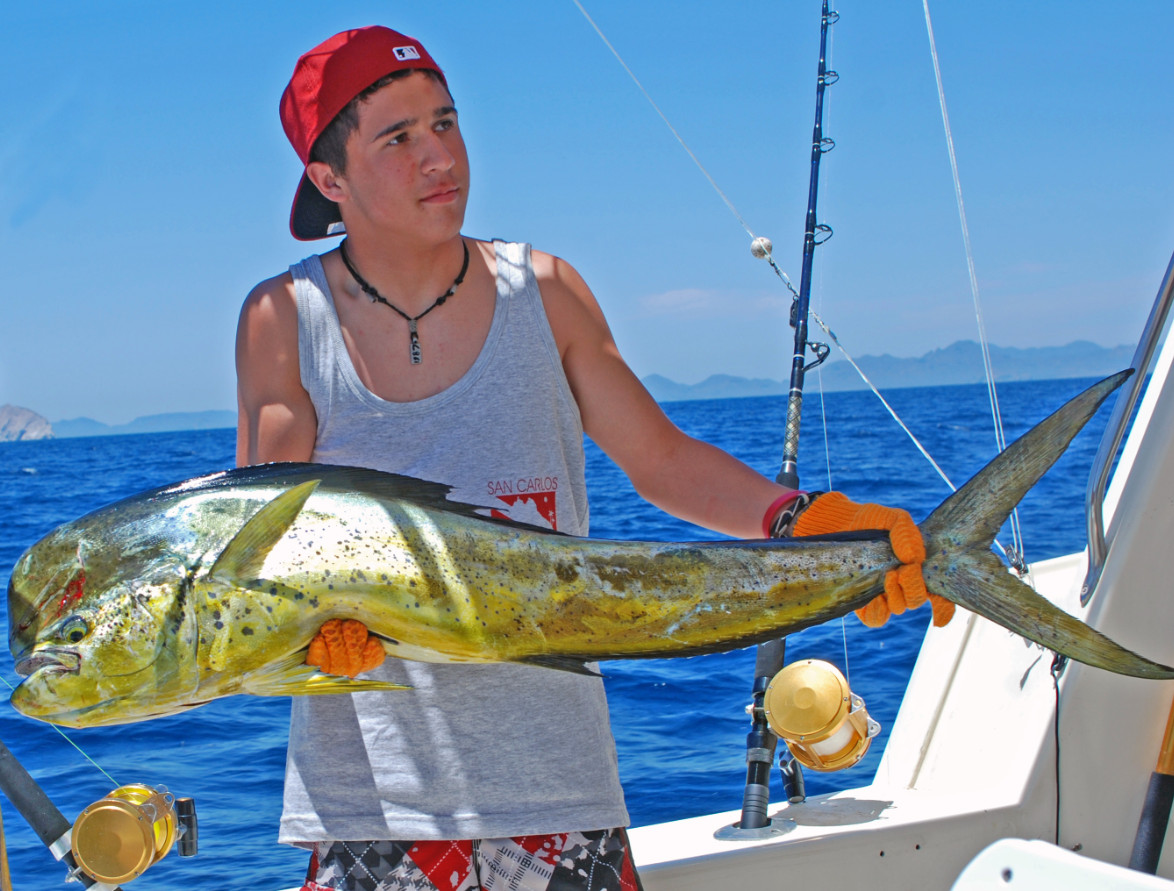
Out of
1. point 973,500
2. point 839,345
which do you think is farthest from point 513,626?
point 839,345

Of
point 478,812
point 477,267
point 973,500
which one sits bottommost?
point 478,812

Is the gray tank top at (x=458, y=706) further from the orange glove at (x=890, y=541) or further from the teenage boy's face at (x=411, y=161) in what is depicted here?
the orange glove at (x=890, y=541)

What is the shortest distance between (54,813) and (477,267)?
1300 millimetres

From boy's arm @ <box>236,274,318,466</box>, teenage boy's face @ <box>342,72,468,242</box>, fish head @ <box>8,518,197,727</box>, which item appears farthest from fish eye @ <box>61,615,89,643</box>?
teenage boy's face @ <box>342,72,468,242</box>

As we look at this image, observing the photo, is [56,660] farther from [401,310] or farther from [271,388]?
[401,310]

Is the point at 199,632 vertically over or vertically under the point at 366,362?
under

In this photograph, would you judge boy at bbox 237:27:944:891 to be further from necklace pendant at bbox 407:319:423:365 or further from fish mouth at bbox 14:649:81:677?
fish mouth at bbox 14:649:81:677

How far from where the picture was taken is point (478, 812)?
1662 millimetres

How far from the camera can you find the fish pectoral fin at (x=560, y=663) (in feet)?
4.60

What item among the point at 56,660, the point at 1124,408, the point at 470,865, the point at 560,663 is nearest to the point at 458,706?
the point at 470,865

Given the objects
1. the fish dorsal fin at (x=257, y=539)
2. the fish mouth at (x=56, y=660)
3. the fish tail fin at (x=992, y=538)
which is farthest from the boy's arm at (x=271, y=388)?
the fish tail fin at (x=992, y=538)

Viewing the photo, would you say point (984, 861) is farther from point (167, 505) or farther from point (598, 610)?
point (167, 505)

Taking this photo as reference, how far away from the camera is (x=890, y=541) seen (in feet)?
4.80

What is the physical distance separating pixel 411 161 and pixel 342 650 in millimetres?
765
